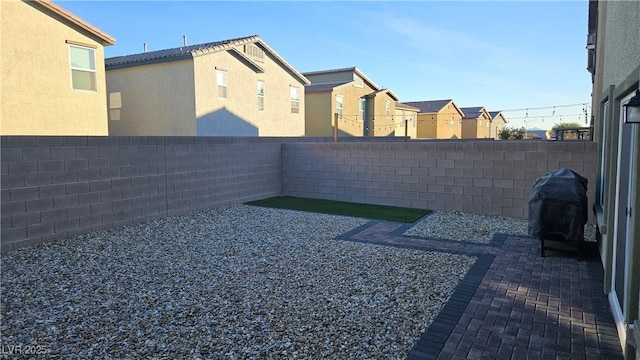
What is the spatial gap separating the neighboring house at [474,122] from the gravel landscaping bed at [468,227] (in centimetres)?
3395

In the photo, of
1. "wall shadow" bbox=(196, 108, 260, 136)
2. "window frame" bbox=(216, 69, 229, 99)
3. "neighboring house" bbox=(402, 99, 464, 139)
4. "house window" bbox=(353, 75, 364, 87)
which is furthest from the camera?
"neighboring house" bbox=(402, 99, 464, 139)

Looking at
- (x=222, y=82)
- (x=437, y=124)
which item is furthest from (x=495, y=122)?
(x=222, y=82)

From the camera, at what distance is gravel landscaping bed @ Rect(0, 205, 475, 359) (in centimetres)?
360

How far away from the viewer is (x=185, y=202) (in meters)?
9.95

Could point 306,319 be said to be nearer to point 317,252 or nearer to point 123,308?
point 123,308

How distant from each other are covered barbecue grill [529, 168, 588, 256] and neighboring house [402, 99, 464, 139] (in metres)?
29.7

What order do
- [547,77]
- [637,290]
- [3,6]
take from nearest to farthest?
1. [637,290]
2. [3,6]
3. [547,77]

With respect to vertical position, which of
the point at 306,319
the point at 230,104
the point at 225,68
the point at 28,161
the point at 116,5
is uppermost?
the point at 116,5

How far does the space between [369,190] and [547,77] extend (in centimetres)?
1826

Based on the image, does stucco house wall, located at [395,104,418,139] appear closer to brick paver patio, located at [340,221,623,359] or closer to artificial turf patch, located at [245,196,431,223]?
artificial turf patch, located at [245,196,431,223]

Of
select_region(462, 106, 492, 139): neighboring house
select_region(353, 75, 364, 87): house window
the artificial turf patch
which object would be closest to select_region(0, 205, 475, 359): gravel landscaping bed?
the artificial turf patch

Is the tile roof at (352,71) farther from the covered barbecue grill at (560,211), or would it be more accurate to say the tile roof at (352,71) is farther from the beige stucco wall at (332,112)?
the covered barbecue grill at (560,211)

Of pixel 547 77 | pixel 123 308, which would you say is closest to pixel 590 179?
pixel 123 308

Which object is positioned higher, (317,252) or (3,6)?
(3,6)
